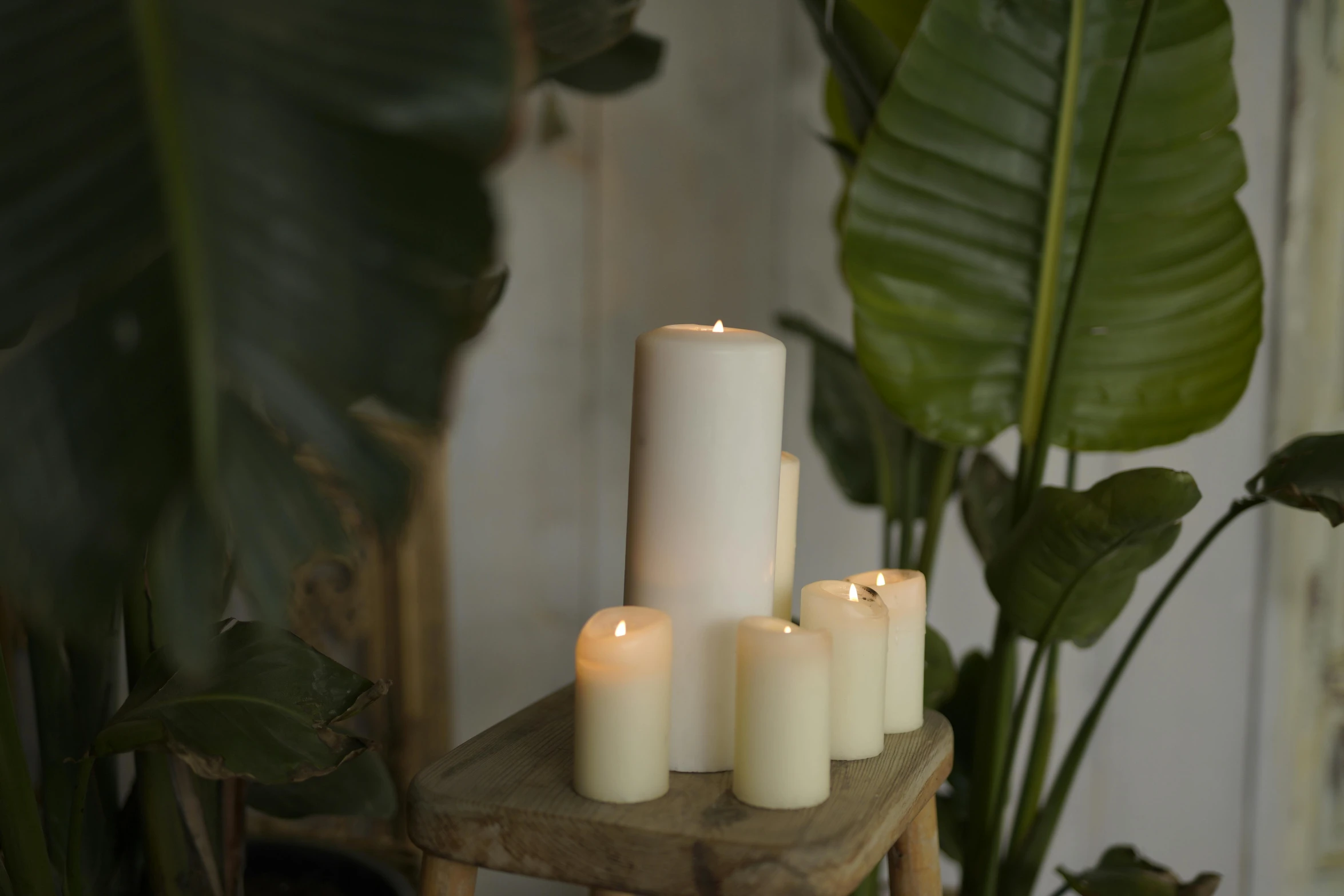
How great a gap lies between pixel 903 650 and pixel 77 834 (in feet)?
1.81

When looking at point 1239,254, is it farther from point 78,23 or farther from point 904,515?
point 78,23

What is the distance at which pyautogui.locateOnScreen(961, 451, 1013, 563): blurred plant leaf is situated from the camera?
97 centimetres

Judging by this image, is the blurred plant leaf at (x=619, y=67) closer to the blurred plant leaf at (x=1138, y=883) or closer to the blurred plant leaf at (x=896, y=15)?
the blurred plant leaf at (x=896, y=15)

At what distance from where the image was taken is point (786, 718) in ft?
1.63

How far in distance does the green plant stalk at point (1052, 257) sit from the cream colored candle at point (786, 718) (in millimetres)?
420

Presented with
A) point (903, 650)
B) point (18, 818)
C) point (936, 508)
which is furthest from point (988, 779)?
point (18, 818)

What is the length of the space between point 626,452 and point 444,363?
3.50ft

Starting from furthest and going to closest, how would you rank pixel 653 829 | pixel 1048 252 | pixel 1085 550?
pixel 1048 252 < pixel 1085 550 < pixel 653 829

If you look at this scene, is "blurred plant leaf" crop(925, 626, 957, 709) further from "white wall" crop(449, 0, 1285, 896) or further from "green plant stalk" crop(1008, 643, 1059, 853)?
"white wall" crop(449, 0, 1285, 896)

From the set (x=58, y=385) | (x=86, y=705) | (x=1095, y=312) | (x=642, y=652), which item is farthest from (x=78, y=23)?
(x=1095, y=312)

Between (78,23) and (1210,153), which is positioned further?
(1210,153)

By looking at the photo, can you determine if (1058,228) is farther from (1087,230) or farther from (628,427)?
(628,427)

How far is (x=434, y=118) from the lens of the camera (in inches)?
10.8

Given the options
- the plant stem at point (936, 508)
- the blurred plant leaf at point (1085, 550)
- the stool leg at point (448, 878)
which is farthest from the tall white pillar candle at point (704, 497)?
the plant stem at point (936, 508)
